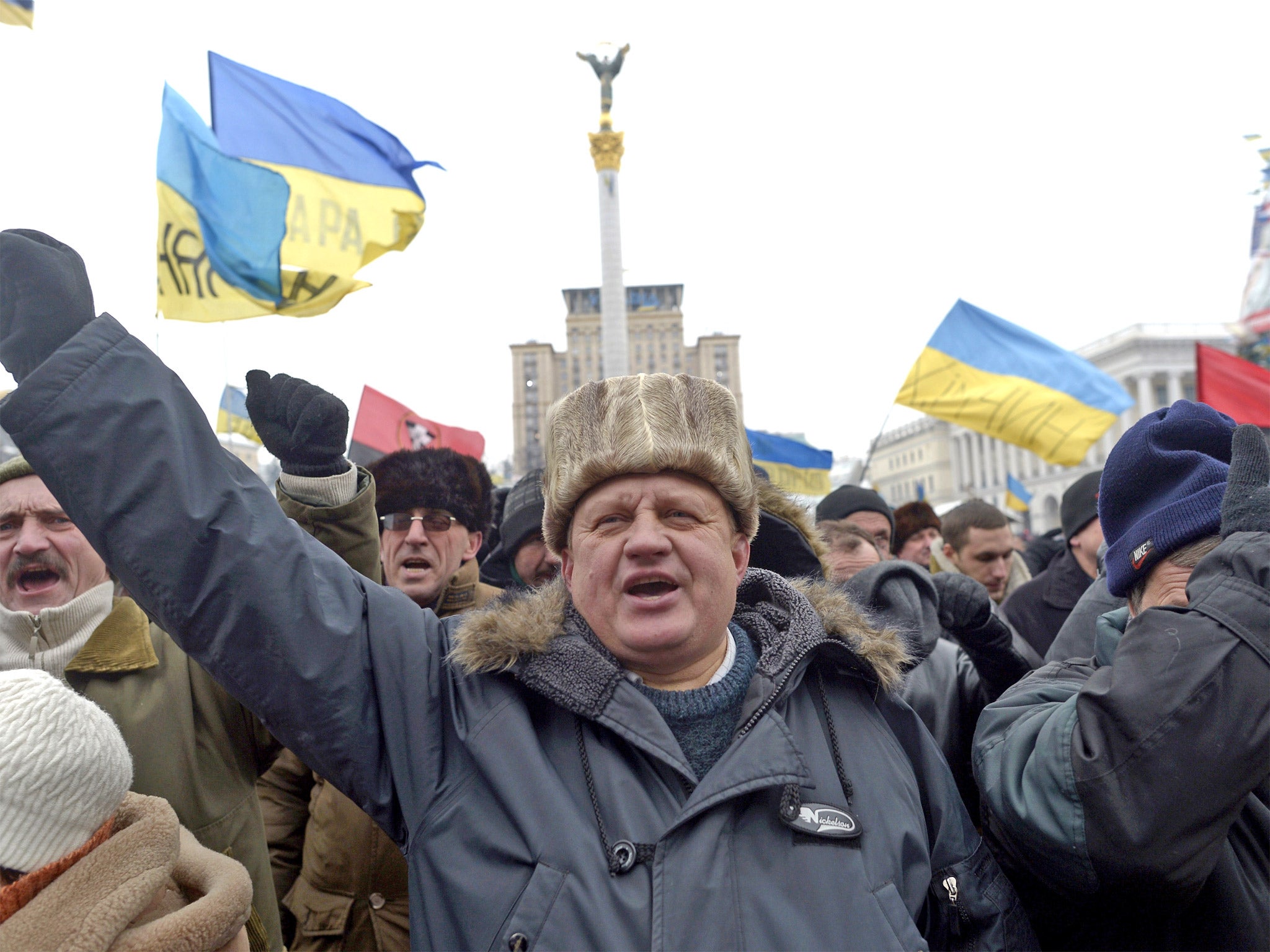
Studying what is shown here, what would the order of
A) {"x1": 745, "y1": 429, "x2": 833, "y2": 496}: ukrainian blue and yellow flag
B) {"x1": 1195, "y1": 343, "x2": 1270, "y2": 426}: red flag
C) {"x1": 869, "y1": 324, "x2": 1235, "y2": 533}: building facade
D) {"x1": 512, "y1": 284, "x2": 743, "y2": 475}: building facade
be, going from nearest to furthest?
1. {"x1": 1195, "y1": 343, "x2": 1270, "y2": 426}: red flag
2. {"x1": 745, "y1": 429, "x2": 833, "y2": 496}: ukrainian blue and yellow flag
3. {"x1": 869, "y1": 324, "x2": 1235, "y2": 533}: building facade
4. {"x1": 512, "y1": 284, "x2": 743, "y2": 475}: building facade

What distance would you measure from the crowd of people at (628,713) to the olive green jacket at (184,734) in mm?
17

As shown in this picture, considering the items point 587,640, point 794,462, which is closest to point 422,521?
point 587,640

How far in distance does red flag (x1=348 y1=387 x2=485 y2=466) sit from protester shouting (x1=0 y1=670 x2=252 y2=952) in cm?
610

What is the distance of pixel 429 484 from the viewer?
3129mm

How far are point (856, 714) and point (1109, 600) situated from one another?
3.32 ft

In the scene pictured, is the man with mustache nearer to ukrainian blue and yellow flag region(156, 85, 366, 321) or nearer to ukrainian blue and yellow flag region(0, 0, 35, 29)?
ukrainian blue and yellow flag region(0, 0, 35, 29)

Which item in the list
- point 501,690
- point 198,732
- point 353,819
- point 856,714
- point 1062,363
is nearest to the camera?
point 501,690

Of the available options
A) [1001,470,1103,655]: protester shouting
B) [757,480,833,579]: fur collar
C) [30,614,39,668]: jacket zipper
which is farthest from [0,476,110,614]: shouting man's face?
[1001,470,1103,655]: protester shouting

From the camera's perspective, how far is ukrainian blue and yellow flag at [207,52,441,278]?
18.0 ft

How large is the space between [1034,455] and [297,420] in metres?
39.2


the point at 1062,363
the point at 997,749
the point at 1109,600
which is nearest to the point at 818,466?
the point at 1062,363

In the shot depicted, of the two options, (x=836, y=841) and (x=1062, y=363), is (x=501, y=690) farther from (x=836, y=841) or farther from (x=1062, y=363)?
(x=1062, y=363)

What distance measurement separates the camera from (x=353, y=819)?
7.85 ft

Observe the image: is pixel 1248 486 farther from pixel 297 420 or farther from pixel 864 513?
pixel 864 513
